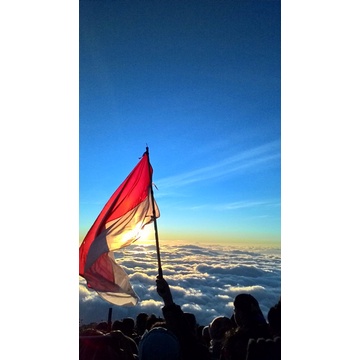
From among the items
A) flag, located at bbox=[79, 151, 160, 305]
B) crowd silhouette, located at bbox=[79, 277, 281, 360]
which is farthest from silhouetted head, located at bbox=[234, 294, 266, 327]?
flag, located at bbox=[79, 151, 160, 305]

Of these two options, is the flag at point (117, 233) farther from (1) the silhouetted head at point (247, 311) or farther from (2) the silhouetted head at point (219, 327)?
(1) the silhouetted head at point (247, 311)

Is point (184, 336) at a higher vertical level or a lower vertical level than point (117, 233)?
lower

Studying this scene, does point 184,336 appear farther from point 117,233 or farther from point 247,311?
point 117,233

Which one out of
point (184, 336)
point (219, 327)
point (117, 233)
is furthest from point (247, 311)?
point (117, 233)

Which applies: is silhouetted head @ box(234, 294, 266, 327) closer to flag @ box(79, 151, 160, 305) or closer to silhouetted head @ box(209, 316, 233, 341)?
silhouetted head @ box(209, 316, 233, 341)

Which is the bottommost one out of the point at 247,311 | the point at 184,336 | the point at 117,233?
the point at 184,336

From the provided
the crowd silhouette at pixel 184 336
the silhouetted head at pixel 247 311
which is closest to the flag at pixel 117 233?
the crowd silhouette at pixel 184 336
